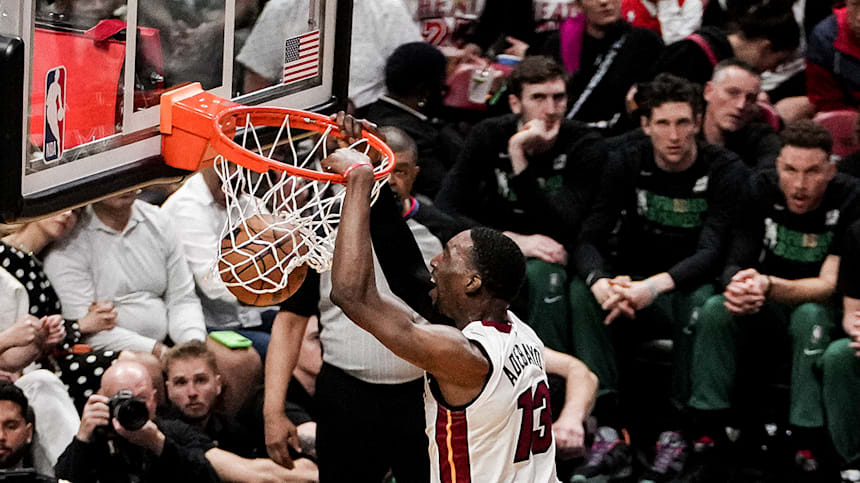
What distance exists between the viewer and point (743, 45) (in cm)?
784

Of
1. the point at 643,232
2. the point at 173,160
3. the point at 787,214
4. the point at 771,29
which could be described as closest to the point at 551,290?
the point at 643,232

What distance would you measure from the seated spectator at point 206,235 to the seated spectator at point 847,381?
2627mm

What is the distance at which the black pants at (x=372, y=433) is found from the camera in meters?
5.15

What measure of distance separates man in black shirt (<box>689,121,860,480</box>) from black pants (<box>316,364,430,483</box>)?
184cm

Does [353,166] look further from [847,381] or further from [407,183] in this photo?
[847,381]

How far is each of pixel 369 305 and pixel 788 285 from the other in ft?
10.8

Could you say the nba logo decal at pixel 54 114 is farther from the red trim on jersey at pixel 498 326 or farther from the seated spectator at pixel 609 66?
the seated spectator at pixel 609 66

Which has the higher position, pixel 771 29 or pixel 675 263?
pixel 771 29

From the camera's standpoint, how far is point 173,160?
13.3 feet

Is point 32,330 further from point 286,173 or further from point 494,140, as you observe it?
point 494,140

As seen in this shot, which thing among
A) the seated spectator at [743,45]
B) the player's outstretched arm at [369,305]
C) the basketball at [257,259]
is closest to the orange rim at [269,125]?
the player's outstretched arm at [369,305]

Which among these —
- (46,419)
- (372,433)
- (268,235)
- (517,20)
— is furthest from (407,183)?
→ (517,20)

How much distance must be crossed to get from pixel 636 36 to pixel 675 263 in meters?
1.55

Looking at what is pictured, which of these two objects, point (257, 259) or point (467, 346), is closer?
point (467, 346)
